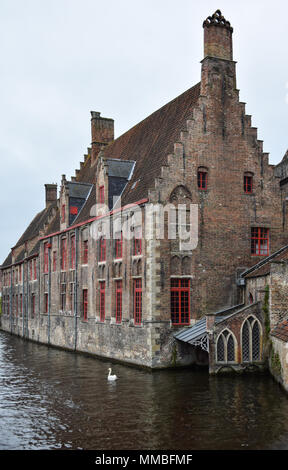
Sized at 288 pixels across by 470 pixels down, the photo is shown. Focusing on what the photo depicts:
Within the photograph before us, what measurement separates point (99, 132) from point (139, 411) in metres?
25.6

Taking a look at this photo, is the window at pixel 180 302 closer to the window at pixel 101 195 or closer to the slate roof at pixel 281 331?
the slate roof at pixel 281 331

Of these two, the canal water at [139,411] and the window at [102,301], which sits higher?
the window at [102,301]

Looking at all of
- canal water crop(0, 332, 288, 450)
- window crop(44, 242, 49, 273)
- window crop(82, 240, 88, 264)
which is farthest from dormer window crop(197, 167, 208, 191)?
window crop(44, 242, 49, 273)

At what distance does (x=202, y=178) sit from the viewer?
21969mm

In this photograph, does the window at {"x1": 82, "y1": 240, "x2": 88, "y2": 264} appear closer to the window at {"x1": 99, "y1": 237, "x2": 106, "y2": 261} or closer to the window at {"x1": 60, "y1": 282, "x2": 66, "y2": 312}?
the window at {"x1": 99, "y1": 237, "x2": 106, "y2": 261}

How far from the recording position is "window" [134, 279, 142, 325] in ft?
69.8

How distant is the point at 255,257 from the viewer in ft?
74.3

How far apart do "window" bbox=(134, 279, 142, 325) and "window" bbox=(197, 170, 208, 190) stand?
4.71 metres

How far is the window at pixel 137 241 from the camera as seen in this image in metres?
21.5

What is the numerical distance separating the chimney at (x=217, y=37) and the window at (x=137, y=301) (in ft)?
33.3

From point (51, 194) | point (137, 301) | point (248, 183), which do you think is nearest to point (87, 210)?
point (137, 301)

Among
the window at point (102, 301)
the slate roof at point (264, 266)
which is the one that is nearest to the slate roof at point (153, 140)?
the window at point (102, 301)

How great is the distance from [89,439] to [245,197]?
46.7ft

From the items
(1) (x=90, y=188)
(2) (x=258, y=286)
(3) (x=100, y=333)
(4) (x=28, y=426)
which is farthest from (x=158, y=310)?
(1) (x=90, y=188)
